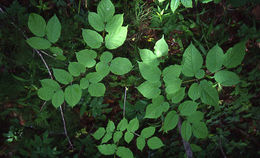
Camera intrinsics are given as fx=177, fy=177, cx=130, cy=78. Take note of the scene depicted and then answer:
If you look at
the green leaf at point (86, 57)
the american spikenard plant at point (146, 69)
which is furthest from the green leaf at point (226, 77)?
the green leaf at point (86, 57)

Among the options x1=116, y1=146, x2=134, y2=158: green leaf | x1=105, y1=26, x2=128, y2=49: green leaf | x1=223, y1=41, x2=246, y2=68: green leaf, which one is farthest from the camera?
x1=116, y1=146, x2=134, y2=158: green leaf

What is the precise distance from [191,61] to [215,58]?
127mm

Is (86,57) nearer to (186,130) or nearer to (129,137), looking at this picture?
(129,137)

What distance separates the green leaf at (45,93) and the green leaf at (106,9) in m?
0.56

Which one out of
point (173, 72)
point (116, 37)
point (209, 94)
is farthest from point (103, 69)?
point (209, 94)

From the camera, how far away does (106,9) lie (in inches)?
41.1

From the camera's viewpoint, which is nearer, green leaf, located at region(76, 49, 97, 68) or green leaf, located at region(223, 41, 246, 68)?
green leaf, located at region(223, 41, 246, 68)

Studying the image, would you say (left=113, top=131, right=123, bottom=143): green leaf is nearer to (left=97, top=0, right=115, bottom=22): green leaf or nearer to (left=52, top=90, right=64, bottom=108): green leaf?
(left=52, top=90, right=64, bottom=108): green leaf

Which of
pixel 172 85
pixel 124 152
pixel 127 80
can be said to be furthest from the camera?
pixel 127 80

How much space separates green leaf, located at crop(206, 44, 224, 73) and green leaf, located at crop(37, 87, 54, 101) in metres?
0.97

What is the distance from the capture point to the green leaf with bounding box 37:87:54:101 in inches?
43.5

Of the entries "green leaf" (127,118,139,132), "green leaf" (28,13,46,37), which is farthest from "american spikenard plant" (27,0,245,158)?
"green leaf" (127,118,139,132)

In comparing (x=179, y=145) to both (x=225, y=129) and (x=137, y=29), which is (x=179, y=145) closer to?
(x=225, y=129)

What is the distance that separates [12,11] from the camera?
1.45 meters
